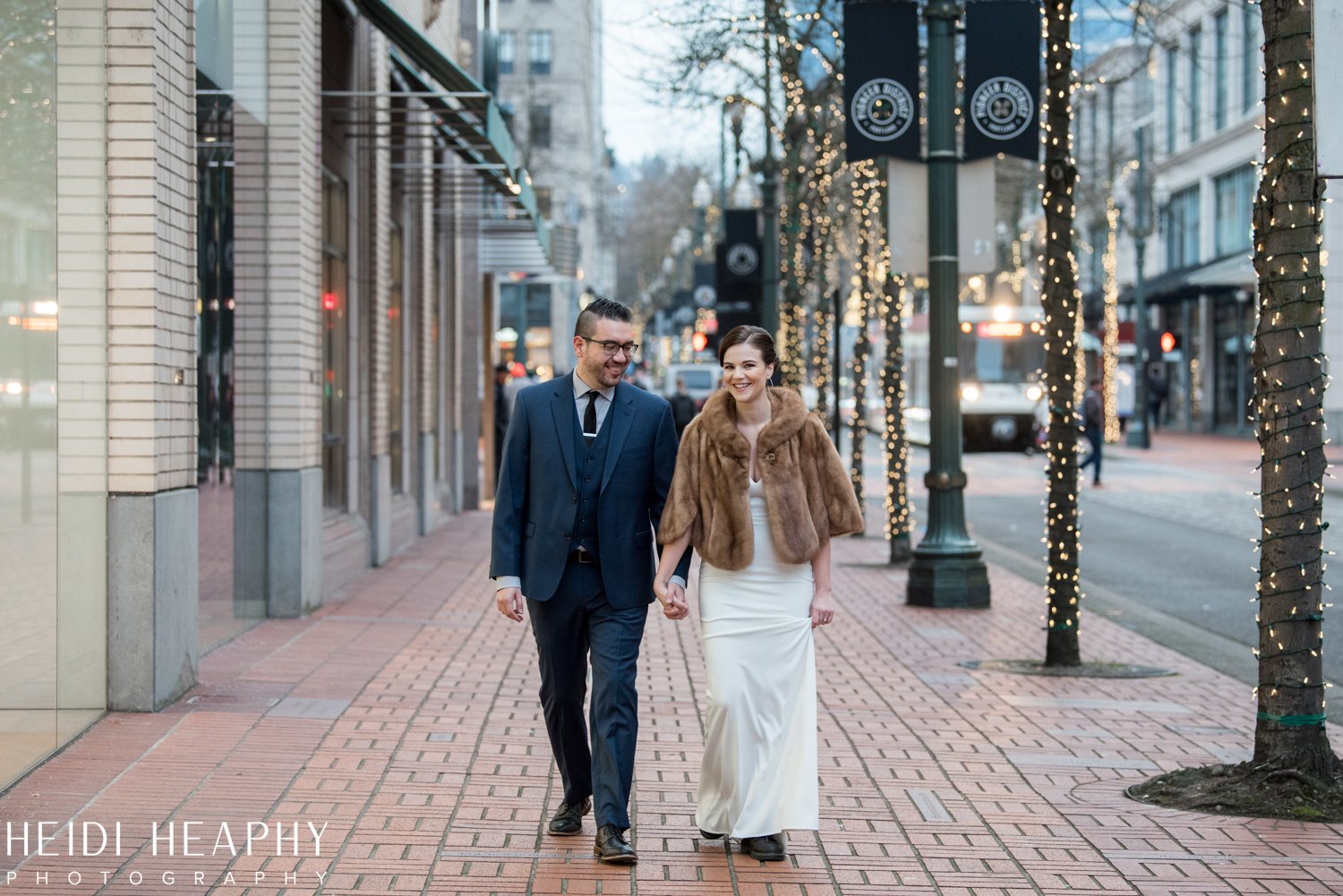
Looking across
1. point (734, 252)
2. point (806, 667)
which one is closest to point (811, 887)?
point (806, 667)

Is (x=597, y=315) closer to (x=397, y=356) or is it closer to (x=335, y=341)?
(x=335, y=341)

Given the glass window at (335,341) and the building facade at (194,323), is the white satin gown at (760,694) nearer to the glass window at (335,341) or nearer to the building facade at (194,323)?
the building facade at (194,323)

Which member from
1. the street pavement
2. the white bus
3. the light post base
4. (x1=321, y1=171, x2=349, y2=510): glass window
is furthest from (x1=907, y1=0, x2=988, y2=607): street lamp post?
the white bus

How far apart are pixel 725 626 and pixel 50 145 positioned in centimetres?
361

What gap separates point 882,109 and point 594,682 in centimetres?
850

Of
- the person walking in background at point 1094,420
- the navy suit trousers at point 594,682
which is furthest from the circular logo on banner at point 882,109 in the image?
the person walking in background at point 1094,420

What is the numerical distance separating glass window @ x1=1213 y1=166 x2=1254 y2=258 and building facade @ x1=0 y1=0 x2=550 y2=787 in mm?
36092

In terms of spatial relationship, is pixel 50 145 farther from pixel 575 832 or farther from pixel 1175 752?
pixel 1175 752

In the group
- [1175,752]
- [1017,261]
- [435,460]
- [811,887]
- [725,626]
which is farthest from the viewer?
[1017,261]

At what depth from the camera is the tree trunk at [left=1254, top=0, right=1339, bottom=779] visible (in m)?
6.78

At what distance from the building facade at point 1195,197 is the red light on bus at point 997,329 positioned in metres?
5.07

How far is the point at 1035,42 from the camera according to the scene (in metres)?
12.9

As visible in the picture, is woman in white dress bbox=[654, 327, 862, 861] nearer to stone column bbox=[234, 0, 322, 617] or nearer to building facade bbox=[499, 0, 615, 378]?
stone column bbox=[234, 0, 322, 617]

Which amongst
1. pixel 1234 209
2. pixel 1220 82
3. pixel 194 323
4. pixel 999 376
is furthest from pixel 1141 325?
pixel 194 323
